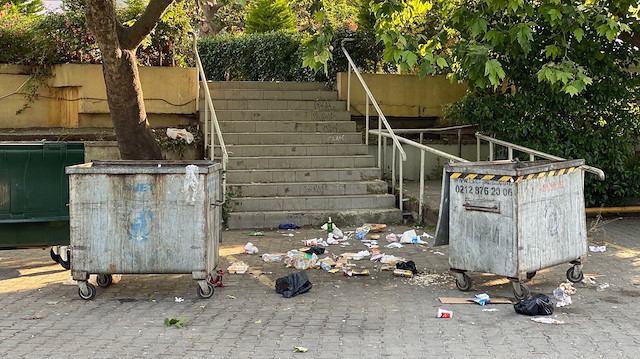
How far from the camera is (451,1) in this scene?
9.83m

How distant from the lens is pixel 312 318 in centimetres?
567

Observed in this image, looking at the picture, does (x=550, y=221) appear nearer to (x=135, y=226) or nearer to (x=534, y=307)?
(x=534, y=307)

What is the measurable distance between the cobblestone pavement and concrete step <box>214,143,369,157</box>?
3.76m

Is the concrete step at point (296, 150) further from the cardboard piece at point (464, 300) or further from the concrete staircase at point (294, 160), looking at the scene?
the cardboard piece at point (464, 300)

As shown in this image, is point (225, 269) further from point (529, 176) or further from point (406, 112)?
point (406, 112)

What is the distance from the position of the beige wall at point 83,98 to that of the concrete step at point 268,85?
2.76ft

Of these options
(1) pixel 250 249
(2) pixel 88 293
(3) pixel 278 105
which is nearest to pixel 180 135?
(3) pixel 278 105

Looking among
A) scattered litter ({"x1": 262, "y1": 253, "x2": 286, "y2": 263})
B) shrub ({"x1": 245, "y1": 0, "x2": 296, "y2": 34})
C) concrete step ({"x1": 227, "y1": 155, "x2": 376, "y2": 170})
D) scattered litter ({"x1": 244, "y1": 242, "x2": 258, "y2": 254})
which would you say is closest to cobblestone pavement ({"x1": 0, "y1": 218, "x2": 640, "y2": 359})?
scattered litter ({"x1": 262, "y1": 253, "x2": 286, "y2": 263})

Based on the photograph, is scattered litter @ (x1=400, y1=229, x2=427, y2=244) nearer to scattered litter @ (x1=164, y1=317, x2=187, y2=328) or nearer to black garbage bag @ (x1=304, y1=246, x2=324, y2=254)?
black garbage bag @ (x1=304, y1=246, x2=324, y2=254)

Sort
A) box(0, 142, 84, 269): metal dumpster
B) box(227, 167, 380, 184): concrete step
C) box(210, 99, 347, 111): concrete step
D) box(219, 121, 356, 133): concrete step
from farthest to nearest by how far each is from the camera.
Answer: box(210, 99, 347, 111): concrete step
box(219, 121, 356, 133): concrete step
box(227, 167, 380, 184): concrete step
box(0, 142, 84, 269): metal dumpster

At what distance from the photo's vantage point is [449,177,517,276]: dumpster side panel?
6.11 meters

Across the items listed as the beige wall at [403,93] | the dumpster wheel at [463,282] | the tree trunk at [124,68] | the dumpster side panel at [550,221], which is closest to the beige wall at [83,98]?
the tree trunk at [124,68]

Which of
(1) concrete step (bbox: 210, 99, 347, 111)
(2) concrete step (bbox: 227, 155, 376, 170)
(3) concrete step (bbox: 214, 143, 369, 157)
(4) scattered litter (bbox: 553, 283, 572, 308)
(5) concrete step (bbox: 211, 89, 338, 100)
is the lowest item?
(4) scattered litter (bbox: 553, 283, 572, 308)

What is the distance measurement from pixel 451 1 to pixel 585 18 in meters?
2.19
